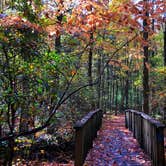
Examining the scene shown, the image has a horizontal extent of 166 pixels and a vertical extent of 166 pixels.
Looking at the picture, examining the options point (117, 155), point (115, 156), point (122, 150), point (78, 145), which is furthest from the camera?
point (122, 150)

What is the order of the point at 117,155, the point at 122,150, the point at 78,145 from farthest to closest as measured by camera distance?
the point at 122,150, the point at 117,155, the point at 78,145

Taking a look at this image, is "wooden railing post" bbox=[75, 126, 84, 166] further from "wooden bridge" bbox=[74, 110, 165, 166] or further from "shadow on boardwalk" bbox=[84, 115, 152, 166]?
"shadow on boardwalk" bbox=[84, 115, 152, 166]

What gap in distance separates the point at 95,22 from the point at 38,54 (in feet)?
4.38

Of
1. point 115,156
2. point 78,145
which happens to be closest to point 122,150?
point 115,156

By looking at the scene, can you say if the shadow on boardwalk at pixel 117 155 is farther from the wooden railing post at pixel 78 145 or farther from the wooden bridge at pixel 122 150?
the wooden railing post at pixel 78 145

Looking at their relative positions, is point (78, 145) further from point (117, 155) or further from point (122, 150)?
point (122, 150)

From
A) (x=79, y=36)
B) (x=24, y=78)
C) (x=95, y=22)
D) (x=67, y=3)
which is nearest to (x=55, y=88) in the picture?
(x=24, y=78)

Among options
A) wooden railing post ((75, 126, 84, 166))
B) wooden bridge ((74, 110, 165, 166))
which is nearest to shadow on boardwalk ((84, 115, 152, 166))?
wooden bridge ((74, 110, 165, 166))

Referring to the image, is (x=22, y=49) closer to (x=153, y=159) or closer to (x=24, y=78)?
(x=24, y=78)

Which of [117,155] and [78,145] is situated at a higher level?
[78,145]

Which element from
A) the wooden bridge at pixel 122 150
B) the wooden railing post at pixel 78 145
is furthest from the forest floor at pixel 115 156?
the wooden railing post at pixel 78 145

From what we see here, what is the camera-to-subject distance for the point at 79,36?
5.45 m

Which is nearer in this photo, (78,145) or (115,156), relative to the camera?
(78,145)

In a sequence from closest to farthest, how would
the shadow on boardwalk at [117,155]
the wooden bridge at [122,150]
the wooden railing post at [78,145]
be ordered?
1. the wooden railing post at [78,145]
2. the wooden bridge at [122,150]
3. the shadow on boardwalk at [117,155]
